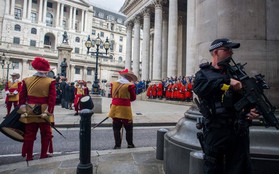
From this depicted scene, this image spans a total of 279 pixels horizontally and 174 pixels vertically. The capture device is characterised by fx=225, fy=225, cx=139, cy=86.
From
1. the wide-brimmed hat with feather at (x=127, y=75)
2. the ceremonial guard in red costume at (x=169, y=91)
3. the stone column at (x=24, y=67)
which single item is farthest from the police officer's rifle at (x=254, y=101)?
the stone column at (x=24, y=67)

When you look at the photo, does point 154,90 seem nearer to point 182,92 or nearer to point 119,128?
point 182,92

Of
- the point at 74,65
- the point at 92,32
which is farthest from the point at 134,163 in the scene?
the point at 92,32

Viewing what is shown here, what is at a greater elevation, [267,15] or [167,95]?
[267,15]

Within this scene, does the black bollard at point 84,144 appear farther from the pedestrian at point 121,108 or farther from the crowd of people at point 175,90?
the crowd of people at point 175,90

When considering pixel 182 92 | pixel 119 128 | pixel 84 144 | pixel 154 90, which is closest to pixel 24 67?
pixel 154 90

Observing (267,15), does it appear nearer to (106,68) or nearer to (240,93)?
(240,93)

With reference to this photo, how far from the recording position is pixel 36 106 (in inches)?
169

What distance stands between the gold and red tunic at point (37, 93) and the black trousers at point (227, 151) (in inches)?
132

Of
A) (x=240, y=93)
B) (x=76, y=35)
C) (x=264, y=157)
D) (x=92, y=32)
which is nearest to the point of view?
(x=240, y=93)

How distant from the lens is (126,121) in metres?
5.51

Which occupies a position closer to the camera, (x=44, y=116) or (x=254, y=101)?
(x=254, y=101)

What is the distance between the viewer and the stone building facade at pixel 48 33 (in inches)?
2201

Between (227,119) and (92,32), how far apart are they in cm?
8764

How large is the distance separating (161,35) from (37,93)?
25.3 m
